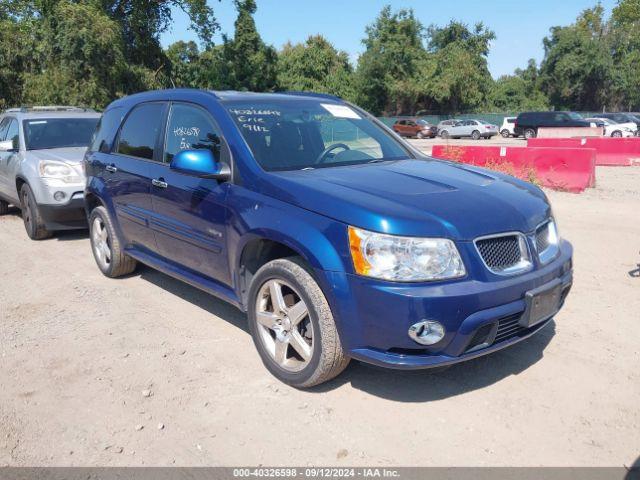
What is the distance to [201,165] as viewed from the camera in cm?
389

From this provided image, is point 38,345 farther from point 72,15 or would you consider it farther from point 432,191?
point 72,15

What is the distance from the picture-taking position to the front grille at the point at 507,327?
3.27 meters

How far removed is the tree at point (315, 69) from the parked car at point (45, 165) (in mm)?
42963

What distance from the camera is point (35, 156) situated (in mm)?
7781

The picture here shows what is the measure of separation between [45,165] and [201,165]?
4589 mm

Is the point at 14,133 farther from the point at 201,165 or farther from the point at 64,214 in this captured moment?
the point at 201,165

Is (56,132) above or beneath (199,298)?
above

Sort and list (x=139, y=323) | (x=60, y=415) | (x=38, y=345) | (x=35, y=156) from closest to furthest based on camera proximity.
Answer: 1. (x=60, y=415)
2. (x=38, y=345)
3. (x=139, y=323)
4. (x=35, y=156)

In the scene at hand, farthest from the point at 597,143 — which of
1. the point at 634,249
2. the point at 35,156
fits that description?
the point at 35,156

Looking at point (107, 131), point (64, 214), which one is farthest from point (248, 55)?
point (107, 131)

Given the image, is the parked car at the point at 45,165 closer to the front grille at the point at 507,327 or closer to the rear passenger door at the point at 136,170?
the rear passenger door at the point at 136,170

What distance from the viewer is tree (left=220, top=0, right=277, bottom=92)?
4200cm

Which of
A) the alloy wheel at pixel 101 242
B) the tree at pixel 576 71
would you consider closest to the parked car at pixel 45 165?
the alloy wheel at pixel 101 242

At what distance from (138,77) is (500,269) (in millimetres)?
24626
